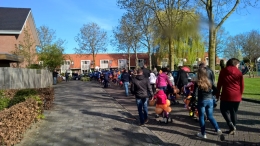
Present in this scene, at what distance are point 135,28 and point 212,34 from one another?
789 inches

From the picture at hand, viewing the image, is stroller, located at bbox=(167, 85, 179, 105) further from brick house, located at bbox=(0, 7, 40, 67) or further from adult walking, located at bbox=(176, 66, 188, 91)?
brick house, located at bbox=(0, 7, 40, 67)

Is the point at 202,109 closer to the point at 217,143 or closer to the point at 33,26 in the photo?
the point at 217,143

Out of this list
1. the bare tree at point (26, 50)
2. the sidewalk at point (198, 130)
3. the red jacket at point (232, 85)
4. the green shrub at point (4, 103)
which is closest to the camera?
the sidewalk at point (198, 130)

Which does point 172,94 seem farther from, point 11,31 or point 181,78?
point 11,31

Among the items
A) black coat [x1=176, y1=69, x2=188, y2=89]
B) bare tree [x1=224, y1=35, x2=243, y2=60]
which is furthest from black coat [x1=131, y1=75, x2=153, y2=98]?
bare tree [x1=224, y1=35, x2=243, y2=60]

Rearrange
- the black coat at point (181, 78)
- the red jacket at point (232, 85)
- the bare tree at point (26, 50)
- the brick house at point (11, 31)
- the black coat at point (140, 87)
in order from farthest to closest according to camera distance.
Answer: the brick house at point (11, 31) < the bare tree at point (26, 50) < the black coat at point (181, 78) < the black coat at point (140, 87) < the red jacket at point (232, 85)

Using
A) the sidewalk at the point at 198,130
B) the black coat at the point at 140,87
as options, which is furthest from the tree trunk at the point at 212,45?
the black coat at the point at 140,87

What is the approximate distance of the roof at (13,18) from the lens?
26.0m

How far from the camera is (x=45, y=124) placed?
7672 millimetres

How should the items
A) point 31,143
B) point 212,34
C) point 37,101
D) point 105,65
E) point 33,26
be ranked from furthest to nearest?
point 105,65 < point 33,26 < point 212,34 < point 37,101 < point 31,143

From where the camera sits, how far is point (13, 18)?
28000 millimetres

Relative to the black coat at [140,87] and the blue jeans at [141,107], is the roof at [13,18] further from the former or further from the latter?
the blue jeans at [141,107]

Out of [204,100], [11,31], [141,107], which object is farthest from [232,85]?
[11,31]

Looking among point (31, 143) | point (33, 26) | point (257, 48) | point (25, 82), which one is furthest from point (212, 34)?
point (257, 48)
